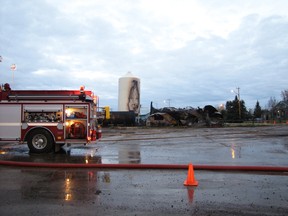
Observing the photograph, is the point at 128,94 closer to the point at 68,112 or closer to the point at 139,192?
the point at 68,112

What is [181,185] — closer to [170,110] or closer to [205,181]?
[205,181]

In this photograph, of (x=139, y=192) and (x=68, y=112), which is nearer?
(x=139, y=192)

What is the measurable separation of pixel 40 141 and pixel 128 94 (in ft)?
141

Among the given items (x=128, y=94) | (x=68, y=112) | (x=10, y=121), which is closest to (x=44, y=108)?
(x=68, y=112)

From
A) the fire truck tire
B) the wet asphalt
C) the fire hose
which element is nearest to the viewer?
the wet asphalt

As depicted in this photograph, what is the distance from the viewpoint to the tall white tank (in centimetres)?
5600

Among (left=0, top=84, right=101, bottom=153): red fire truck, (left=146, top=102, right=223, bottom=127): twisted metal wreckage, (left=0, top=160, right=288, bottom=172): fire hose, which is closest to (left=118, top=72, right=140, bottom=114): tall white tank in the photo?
(left=146, top=102, right=223, bottom=127): twisted metal wreckage

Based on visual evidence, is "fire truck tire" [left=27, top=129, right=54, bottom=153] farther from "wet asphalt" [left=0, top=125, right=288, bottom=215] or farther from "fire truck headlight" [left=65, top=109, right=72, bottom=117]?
"wet asphalt" [left=0, top=125, right=288, bottom=215]

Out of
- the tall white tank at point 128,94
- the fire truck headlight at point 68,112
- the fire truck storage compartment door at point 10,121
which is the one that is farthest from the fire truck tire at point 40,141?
the tall white tank at point 128,94

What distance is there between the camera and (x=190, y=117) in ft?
133

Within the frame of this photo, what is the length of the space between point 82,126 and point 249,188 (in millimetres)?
7874

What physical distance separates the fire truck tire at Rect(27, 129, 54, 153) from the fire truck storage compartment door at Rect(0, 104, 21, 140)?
1.72 feet

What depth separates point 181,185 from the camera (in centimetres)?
752

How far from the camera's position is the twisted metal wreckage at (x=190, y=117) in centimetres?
4025
